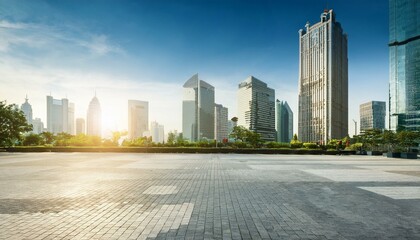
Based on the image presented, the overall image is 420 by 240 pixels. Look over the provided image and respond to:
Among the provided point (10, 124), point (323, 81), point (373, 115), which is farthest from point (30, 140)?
point (373, 115)

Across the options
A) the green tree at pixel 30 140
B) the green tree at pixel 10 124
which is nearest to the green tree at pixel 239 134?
the green tree at pixel 30 140

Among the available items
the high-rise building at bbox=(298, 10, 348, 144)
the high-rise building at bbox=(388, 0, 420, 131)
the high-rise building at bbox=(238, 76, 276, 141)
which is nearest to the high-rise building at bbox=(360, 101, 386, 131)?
the high-rise building at bbox=(298, 10, 348, 144)

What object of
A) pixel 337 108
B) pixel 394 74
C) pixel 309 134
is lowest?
pixel 309 134

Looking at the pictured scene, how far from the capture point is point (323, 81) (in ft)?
477

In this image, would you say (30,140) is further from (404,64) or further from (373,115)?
(373,115)

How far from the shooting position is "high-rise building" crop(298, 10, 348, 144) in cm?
14250

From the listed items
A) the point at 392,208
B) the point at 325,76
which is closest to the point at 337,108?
the point at 325,76

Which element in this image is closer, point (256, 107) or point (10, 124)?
point (10, 124)

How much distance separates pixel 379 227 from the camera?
5559 mm

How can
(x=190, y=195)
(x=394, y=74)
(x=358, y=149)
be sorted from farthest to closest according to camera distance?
(x=394, y=74) < (x=358, y=149) < (x=190, y=195)

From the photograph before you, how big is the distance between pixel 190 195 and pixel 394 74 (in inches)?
5027

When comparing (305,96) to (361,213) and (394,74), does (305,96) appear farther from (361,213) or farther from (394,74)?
(361,213)

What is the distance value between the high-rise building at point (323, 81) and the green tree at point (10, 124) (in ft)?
421

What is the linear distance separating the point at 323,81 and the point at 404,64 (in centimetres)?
4200
